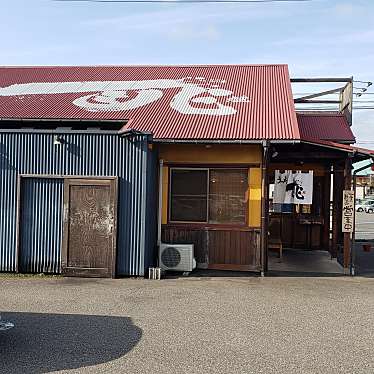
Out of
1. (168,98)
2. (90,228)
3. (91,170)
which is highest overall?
(168,98)

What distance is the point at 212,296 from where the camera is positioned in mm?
9422

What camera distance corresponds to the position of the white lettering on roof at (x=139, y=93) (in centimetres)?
1406

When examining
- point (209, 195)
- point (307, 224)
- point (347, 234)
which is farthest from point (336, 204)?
point (209, 195)

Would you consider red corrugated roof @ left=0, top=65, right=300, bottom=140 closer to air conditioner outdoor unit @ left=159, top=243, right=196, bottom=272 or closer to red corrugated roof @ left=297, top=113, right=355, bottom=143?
red corrugated roof @ left=297, top=113, right=355, bottom=143

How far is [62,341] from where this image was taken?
6.50m

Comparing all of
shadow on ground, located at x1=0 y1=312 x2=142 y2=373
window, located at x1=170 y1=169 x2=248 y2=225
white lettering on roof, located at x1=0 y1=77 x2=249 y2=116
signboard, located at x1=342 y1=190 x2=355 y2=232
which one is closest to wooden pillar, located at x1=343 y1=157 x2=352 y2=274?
signboard, located at x1=342 y1=190 x2=355 y2=232

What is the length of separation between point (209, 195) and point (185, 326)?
5.43 metres

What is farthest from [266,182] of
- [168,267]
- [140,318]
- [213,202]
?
[140,318]

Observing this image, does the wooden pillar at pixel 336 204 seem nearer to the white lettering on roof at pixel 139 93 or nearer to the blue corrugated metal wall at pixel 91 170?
the white lettering on roof at pixel 139 93

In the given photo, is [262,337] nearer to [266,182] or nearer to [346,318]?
[346,318]

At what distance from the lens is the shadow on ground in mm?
5707

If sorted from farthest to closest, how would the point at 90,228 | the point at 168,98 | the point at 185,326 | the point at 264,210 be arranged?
the point at 168,98 → the point at 264,210 → the point at 90,228 → the point at 185,326

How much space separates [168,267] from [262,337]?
16.9 feet

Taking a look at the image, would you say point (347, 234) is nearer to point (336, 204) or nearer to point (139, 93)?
point (336, 204)
